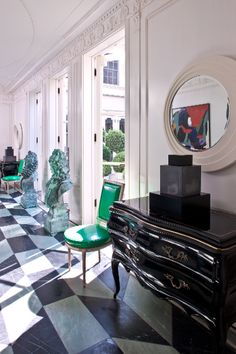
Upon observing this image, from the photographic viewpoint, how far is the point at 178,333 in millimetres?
1915

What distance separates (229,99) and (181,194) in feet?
2.46

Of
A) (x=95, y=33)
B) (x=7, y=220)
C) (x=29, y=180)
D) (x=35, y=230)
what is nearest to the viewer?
(x=95, y=33)

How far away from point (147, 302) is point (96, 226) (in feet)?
3.03

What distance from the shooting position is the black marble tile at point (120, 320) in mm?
1883

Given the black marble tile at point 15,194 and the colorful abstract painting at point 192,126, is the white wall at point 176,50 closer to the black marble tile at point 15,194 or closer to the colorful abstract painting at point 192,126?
the colorful abstract painting at point 192,126

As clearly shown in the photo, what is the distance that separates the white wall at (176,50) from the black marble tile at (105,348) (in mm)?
1240

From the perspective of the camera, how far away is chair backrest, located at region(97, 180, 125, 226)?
2691 mm

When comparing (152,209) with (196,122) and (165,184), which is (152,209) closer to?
(165,184)

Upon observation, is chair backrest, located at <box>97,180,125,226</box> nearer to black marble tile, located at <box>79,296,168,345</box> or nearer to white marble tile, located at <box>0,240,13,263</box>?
black marble tile, located at <box>79,296,168,345</box>

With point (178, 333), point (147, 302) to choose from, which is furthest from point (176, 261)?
point (147, 302)

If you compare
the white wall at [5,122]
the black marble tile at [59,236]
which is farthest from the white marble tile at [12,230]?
the white wall at [5,122]

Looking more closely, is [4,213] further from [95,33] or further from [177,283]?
[177,283]

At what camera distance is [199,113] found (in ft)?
6.74

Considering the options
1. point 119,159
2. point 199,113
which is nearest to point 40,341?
point 199,113
